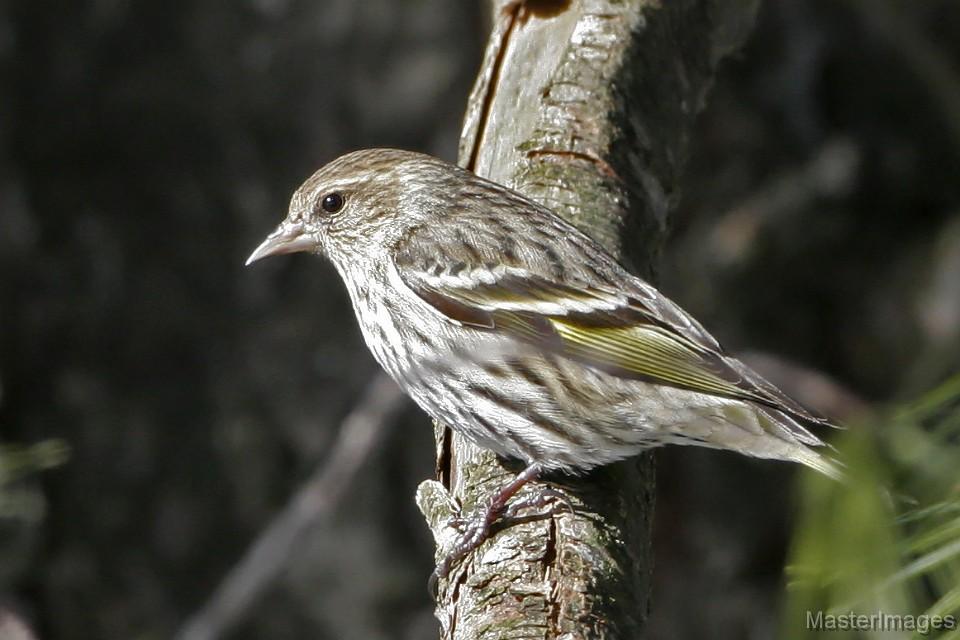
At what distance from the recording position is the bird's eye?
479 centimetres

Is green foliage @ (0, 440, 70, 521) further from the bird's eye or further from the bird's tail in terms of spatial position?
the bird's tail

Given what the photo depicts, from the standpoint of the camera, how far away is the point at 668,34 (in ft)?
15.3

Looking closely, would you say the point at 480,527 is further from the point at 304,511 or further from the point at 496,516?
the point at 304,511

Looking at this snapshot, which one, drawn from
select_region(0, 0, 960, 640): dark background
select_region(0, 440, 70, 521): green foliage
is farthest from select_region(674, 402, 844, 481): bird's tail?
select_region(0, 0, 960, 640): dark background

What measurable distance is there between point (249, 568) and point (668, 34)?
10.5 feet

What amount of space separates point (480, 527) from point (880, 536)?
159 cm

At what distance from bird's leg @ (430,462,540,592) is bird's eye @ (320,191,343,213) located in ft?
4.96

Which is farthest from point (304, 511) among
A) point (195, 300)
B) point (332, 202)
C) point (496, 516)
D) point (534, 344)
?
point (496, 516)

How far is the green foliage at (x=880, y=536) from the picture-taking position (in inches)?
72.9

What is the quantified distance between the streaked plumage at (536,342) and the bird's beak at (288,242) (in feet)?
0.92

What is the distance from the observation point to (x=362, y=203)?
15.6 ft

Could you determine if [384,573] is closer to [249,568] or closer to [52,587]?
[249,568]

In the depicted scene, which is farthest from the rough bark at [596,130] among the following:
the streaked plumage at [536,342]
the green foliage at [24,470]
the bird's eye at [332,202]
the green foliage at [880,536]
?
the green foliage at [24,470]

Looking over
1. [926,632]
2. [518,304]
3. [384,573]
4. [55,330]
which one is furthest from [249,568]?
[926,632]
